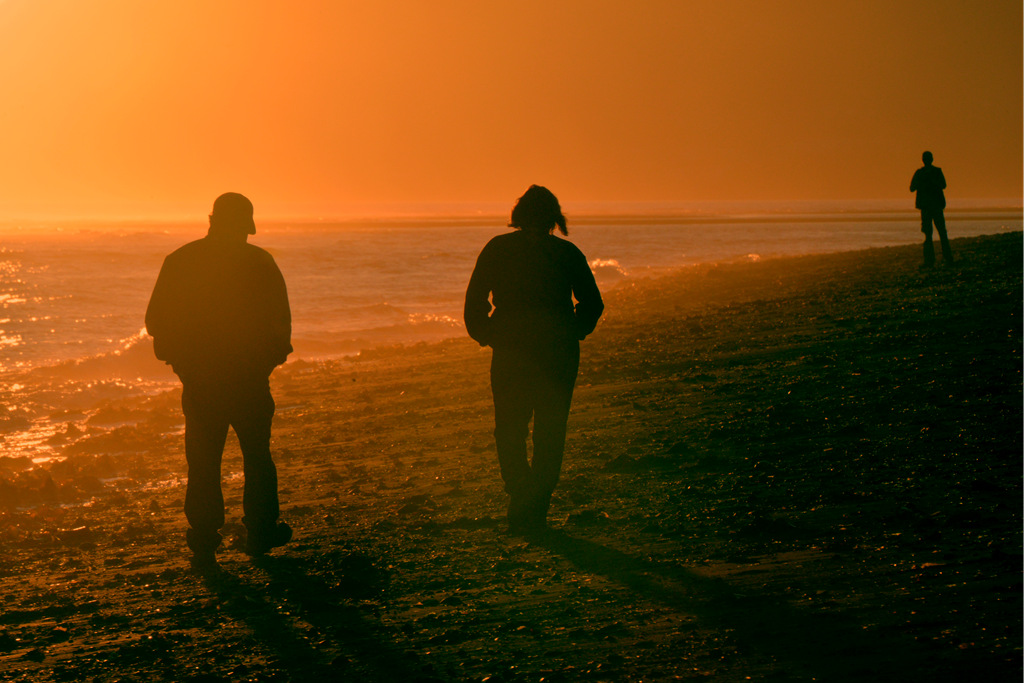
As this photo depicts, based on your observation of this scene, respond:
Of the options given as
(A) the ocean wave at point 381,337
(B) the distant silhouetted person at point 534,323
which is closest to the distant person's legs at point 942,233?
(A) the ocean wave at point 381,337

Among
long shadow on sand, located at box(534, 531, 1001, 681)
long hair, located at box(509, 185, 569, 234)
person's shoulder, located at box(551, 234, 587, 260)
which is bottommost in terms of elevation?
long shadow on sand, located at box(534, 531, 1001, 681)

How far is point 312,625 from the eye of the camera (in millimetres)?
3830

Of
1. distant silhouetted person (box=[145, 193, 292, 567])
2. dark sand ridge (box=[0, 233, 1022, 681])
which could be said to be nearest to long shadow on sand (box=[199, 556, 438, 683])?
dark sand ridge (box=[0, 233, 1022, 681])

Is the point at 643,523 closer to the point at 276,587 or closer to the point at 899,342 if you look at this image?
the point at 276,587

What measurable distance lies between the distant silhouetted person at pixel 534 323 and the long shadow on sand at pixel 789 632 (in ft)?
2.44

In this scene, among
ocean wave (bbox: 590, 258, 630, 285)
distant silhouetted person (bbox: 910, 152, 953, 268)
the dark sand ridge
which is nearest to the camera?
the dark sand ridge

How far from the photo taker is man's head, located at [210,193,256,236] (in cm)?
459

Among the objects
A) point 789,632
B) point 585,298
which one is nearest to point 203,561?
point 585,298

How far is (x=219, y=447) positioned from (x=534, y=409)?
169cm

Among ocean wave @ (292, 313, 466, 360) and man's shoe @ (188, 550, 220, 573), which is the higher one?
ocean wave @ (292, 313, 466, 360)

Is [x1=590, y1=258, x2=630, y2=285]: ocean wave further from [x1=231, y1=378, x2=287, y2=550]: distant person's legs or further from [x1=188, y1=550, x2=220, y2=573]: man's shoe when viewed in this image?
[x1=188, y1=550, x2=220, y2=573]: man's shoe

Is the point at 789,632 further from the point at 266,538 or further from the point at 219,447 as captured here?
the point at 219,447

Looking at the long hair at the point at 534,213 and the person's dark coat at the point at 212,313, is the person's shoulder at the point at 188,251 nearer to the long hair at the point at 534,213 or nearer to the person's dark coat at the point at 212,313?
the person's dark coat at the point at 212,313

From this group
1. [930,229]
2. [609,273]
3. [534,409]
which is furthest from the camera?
[609,273]
